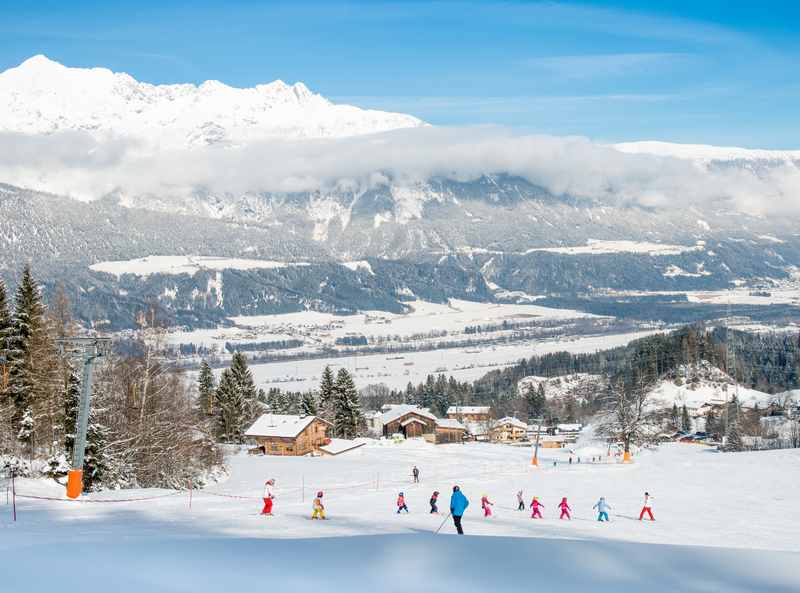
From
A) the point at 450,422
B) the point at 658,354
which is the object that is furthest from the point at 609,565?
the point at 658,354

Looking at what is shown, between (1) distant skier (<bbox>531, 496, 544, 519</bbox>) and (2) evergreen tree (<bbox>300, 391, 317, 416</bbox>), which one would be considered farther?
(2) evergreen tree (<bbox>300, 391, 317, 416</bbox>)

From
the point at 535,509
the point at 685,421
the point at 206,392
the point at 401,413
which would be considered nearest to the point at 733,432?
the point at 685,421

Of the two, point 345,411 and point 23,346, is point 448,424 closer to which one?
point 345,411

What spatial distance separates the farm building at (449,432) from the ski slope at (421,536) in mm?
52893

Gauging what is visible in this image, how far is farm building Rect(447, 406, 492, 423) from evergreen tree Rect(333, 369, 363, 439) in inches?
1840

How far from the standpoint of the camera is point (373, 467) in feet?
176

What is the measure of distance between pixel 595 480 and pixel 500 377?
123 m

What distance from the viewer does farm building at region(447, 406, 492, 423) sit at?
422 ft

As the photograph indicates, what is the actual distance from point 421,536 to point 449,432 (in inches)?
3584

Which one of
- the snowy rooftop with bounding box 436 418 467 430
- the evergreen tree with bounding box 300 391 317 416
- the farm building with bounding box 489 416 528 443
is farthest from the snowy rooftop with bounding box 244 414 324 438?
the farm building with bounding box 489 416 528 443

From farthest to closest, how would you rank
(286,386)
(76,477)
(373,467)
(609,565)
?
(286,386)
(373,467)
(76,477)
(609,565)

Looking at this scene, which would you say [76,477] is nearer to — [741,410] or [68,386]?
[68,386]

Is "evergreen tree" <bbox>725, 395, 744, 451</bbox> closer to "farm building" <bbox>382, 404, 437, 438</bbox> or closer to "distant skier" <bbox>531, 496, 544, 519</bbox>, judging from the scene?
"farm building" <bbox>382, 404, 437, 438</bbox>

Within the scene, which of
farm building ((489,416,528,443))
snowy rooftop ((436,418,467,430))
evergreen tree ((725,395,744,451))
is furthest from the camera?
farm building ((489,416,528,443))
